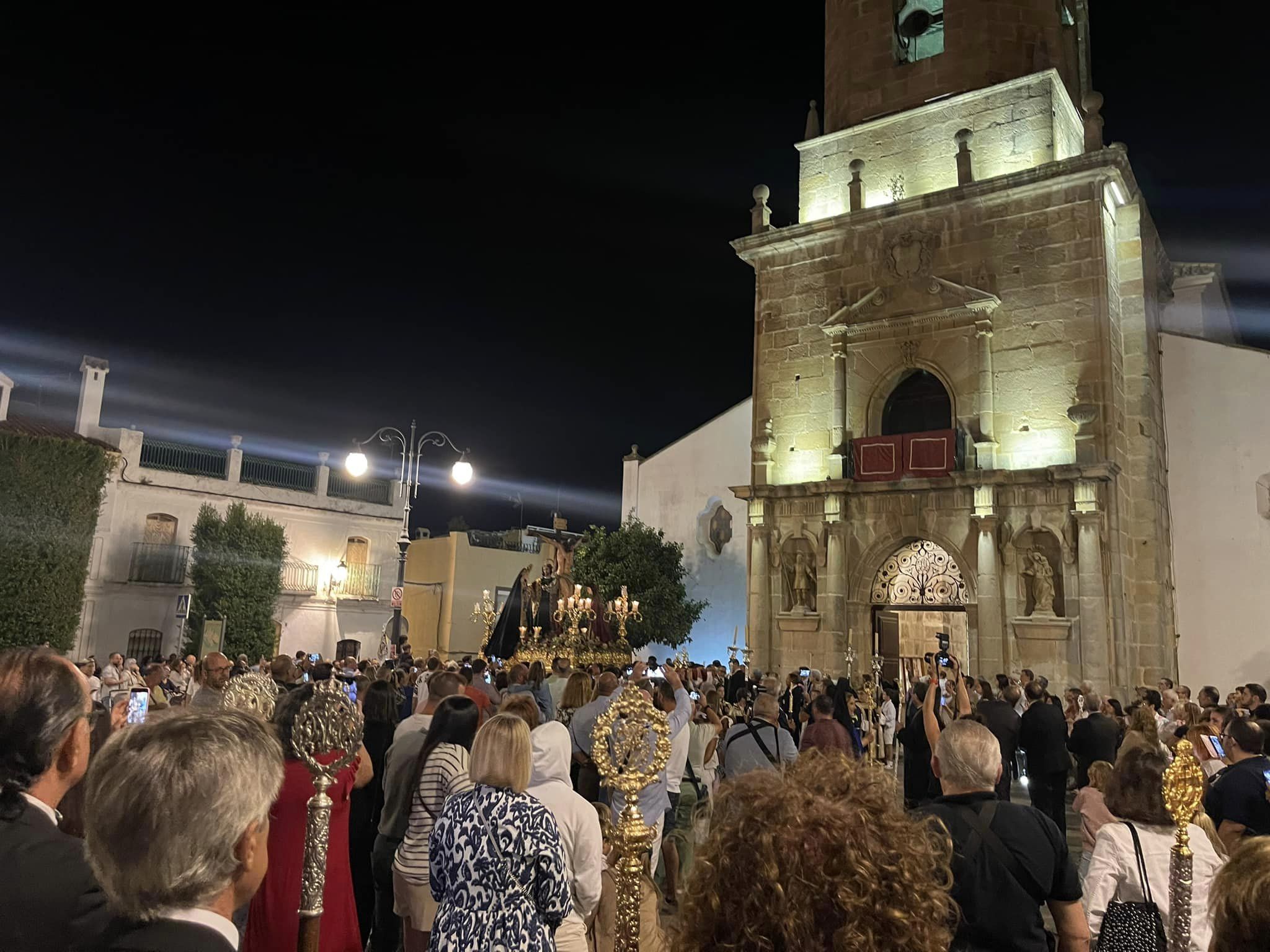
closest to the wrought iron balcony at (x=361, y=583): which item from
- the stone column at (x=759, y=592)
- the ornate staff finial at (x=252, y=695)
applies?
the stone column at (x=759, y=592)

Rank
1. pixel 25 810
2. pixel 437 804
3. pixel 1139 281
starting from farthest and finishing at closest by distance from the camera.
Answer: pixel 1139 281 → pixel 437 804 → pixel 25 810

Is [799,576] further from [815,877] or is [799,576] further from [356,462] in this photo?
[815,877]

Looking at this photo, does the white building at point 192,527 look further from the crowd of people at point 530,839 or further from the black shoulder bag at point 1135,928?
the black shoulder bag at point 1135,928

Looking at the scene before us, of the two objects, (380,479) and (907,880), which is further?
(380,479)

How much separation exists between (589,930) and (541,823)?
133 cm

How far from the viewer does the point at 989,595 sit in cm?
1827

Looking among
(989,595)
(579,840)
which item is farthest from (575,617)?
(579,840)

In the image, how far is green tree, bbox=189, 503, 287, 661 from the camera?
2567cm

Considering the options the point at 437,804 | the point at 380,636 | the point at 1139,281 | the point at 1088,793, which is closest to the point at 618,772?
the point at 437,804

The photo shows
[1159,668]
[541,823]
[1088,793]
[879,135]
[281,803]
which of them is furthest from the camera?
[879,135]

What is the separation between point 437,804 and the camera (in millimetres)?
4742

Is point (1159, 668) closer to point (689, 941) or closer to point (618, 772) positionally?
point (618, 772)

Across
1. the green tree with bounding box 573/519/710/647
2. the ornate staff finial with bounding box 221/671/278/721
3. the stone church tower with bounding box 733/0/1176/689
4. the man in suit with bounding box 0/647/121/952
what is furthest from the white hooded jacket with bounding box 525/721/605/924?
the green tree with bounding box 573/519/710/647

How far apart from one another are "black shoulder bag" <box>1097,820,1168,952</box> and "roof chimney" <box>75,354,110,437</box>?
29.5 m
